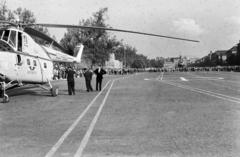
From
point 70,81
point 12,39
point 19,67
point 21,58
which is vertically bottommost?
point 70,81

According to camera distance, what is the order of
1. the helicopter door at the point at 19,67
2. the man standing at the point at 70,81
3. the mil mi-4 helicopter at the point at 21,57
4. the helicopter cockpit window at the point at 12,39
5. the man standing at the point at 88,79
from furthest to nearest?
the man standing at the point at 88,79 → the man standing at the point at 70,81 → the helicopter door at the point at 19,67 → the helicopter cockpit window at the point at 12,39 → the mil mi-4 helicopter at the point at 21,57

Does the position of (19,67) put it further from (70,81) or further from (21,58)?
(70,81)

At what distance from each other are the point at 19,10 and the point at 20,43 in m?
38.4

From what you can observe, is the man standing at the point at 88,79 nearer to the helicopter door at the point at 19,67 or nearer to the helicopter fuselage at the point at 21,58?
the helicopter fuselage at the point at 21,58

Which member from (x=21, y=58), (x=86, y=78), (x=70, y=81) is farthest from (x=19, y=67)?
(x=86, y=78)

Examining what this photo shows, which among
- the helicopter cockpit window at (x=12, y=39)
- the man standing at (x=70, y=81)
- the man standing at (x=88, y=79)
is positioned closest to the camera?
the helicopter cockpit window at (x=12, y=39)

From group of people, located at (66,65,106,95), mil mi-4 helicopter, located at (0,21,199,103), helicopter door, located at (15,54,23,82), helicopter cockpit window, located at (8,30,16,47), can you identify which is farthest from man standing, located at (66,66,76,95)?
helicopter cockpit window, located at (8,30,16,47)

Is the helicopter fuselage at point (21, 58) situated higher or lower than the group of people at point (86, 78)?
higher

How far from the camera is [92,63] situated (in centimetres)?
8981

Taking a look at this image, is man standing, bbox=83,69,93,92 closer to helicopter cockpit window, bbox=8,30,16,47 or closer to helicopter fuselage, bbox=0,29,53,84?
helicopter fuselage, bbox=0,29,53,84

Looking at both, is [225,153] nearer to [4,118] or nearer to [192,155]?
[192,155]

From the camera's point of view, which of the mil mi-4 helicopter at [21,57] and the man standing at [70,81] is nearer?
the mil mi-4 helicopter at [21,57]

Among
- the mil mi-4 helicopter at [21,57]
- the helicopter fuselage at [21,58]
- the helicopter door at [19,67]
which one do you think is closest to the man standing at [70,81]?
the mil mi-4 helicopter at [21,57]

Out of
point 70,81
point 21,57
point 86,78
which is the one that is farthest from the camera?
point 86,78
